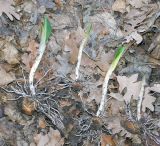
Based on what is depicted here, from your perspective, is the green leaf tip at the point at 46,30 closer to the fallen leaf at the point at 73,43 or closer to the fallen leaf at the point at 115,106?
the fallen leaf at the point at 73,43

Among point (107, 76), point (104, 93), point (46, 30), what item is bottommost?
point (104, 93)

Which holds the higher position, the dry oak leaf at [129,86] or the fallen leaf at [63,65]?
the fallen leaf at [63,65]

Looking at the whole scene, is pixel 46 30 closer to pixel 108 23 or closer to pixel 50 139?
pixel 108 23

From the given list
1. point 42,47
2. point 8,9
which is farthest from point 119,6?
point 8,9

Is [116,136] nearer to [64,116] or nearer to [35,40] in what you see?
[64,116]

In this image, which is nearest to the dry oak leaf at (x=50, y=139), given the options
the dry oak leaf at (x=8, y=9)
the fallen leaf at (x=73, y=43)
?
the fallen leaf at (x=73, y=43)

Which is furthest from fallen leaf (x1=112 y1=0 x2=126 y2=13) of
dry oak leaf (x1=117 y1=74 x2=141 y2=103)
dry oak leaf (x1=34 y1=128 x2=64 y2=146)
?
dry oak leaf (x1=34 y1=128 x2=64 y2=146)

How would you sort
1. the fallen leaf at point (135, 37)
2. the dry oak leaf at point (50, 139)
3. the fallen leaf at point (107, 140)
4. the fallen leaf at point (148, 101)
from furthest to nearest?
the fallen leaf at point (135, 37)
the fallen leaf at point (148, 101)
the fallen leaf at point (107, 140)
the dry oak leaf at point (50, 139)

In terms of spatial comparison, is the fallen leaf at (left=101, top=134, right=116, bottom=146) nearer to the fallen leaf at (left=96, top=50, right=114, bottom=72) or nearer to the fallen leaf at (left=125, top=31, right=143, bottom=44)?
the fallen leaf at (left=96, top=50, right=114, bottom=72)
